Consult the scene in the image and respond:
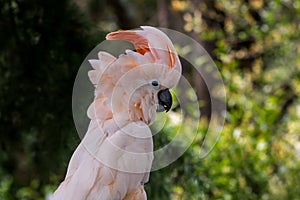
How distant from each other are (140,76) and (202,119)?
1.31 metres

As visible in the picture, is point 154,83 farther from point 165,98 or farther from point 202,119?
point 202,119

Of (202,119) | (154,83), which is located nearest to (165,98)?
(154,83)

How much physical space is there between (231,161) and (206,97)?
1.87 feet

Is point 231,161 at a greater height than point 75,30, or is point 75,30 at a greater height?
point 75,30

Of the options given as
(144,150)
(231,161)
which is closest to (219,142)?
(231,161)

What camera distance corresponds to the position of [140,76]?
917 millimetres

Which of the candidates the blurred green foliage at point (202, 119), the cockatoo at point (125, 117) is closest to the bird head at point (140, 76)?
the cockatoo at point (125, 117)

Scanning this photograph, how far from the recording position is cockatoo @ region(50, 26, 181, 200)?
0.92 metres

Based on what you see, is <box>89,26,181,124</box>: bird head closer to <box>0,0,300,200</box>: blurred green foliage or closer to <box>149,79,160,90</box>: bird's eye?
<box>149,79,160,90</box>: bird's eye

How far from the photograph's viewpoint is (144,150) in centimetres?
94

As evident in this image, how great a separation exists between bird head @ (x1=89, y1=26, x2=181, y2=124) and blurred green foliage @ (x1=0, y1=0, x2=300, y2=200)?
0.51 m

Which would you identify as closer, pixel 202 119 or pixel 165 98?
pixel 165 98

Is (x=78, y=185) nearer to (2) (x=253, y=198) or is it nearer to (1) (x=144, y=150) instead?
(1) (x=144, y=150)

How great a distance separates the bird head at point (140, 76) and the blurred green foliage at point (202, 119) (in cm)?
51
